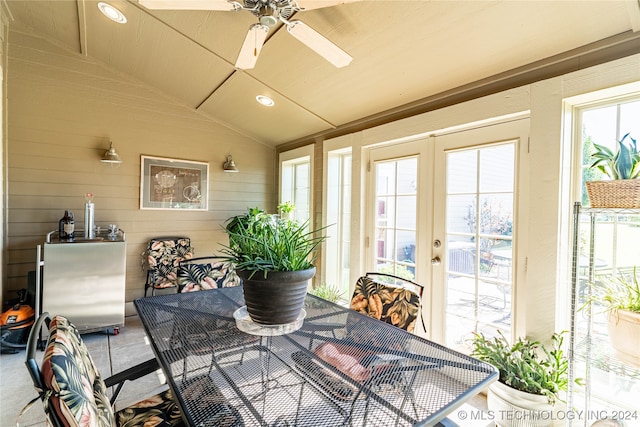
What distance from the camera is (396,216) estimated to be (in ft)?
9.73

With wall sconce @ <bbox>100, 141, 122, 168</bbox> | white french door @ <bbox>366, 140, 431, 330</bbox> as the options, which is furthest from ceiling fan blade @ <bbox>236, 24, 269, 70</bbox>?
wall sconce @ <bbox>100, 141, 122, 168</bbox>

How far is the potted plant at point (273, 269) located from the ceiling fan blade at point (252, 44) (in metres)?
1.18

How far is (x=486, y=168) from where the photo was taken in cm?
229

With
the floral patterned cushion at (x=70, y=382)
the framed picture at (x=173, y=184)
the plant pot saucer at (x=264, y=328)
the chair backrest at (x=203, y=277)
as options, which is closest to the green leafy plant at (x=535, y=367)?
the plant pot saucer at (x=264, y=328)

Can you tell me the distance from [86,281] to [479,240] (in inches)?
142

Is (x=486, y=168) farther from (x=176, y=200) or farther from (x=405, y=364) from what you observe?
(x=176, y=200)

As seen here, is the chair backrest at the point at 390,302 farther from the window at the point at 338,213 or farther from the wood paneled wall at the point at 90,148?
the wood paneled wall at the point at 90,148

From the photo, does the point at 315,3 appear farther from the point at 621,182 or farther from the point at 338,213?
the point at 338,213

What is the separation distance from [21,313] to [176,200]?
1.83 metres

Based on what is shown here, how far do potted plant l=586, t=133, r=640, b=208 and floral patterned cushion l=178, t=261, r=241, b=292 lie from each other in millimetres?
2187

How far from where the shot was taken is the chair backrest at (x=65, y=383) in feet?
2.40

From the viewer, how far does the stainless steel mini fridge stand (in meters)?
2.88

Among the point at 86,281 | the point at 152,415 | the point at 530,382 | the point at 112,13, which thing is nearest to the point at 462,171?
the point at 530,382

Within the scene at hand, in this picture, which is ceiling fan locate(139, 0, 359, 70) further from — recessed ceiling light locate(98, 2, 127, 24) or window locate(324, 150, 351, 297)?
window locate(324, 150, 351, 297)
